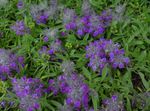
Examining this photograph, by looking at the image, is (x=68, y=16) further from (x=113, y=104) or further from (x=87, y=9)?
(x=113, y=104)

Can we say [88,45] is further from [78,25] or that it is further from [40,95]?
[40,95]

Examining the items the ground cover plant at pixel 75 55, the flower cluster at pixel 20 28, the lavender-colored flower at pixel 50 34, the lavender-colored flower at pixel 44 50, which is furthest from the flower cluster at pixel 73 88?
the flower cluster at pixel 20 28

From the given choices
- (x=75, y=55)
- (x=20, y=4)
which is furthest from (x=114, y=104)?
(x=20, y=4)

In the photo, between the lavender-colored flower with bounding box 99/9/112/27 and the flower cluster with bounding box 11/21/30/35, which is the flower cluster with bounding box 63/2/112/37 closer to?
the lavender-colored flower with bounding box 99/9/112/27

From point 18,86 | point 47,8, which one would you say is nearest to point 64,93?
point 18,86

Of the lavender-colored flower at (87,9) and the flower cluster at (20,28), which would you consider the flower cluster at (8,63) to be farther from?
the lavender-colored flower at (87,9)

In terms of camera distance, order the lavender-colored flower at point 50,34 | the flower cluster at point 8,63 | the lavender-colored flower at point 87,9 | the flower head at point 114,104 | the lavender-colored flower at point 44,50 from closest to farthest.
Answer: the flower head at point 114,104
the flower cluster at point 8,63
the lavender-colored flower at point 44,50
the lavender-colored flower at point 50,34
the lavender-colored flower at point 87,9

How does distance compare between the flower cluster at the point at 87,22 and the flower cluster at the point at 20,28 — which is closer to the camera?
the flower cluster at the point at 87,22
